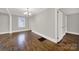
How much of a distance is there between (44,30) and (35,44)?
324 millimetres

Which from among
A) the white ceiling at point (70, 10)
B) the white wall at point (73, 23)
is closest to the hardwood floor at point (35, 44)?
the white wall at point (73, 23)

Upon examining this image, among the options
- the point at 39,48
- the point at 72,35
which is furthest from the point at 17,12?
the point at 72,35

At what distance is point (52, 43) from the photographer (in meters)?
1.69

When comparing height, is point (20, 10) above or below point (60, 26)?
above

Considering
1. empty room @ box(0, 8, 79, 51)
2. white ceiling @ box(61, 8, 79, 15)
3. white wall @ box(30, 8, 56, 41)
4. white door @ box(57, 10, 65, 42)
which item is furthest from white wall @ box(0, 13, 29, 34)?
white ceiling @ box(61, 8, 79, 15)

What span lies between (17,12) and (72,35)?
1140 mm

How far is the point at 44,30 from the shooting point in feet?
5.77

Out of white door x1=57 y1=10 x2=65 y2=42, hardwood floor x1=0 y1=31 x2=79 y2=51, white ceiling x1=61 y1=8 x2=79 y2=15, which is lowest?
hardwood floor x1=0 y1=31 x2=79 y2=51

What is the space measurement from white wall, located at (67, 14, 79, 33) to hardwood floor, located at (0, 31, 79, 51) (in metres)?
0.12

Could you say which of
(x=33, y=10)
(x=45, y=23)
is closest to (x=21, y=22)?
(x=33, y=10)

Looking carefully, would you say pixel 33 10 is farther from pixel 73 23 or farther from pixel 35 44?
pixel 73 23

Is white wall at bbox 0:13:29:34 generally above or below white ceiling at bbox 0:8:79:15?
below

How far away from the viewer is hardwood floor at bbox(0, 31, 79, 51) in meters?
1.68

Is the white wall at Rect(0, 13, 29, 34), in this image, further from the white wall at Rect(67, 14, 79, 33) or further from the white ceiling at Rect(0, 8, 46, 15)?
the white wall at Rect(67, 14, 79, 33)
